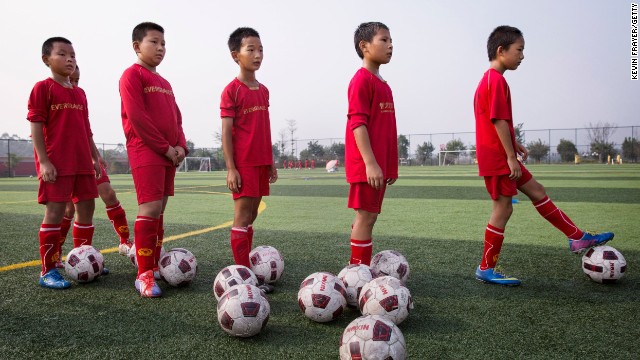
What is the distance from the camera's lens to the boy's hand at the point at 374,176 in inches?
138

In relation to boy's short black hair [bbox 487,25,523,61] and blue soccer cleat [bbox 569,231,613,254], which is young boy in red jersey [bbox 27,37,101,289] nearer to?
boy's short black hair [bbox 487,25,523,61]

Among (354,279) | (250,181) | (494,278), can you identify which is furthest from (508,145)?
(250,181)

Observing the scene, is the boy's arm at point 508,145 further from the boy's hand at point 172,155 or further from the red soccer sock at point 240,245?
the boy's hand at point 172,155

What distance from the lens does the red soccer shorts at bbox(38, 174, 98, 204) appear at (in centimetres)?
392

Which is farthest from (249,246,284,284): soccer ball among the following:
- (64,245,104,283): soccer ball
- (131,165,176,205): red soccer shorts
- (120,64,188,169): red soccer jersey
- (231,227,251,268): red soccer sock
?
(64,245,104,283): soccer ball

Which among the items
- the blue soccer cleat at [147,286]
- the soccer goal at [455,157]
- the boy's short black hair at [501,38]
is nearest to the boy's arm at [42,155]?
the blue soccer cleat at [147,286]

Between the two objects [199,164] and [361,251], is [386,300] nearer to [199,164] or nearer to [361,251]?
Answer: [361,251]

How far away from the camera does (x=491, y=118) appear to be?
12.3 ft

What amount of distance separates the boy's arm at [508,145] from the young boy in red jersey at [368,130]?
2.72 ft

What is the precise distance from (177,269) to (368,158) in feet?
5.82

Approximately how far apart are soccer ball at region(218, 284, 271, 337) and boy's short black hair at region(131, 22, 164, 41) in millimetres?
2259

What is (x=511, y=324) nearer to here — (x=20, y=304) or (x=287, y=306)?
(x=287, y=306)

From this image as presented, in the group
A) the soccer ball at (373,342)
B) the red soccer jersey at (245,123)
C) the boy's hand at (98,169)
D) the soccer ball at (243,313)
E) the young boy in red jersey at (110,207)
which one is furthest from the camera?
the young boy in red jersey at (110,207)

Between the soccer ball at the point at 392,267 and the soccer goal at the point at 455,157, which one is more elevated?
the soccer goal at the point at 455,157
